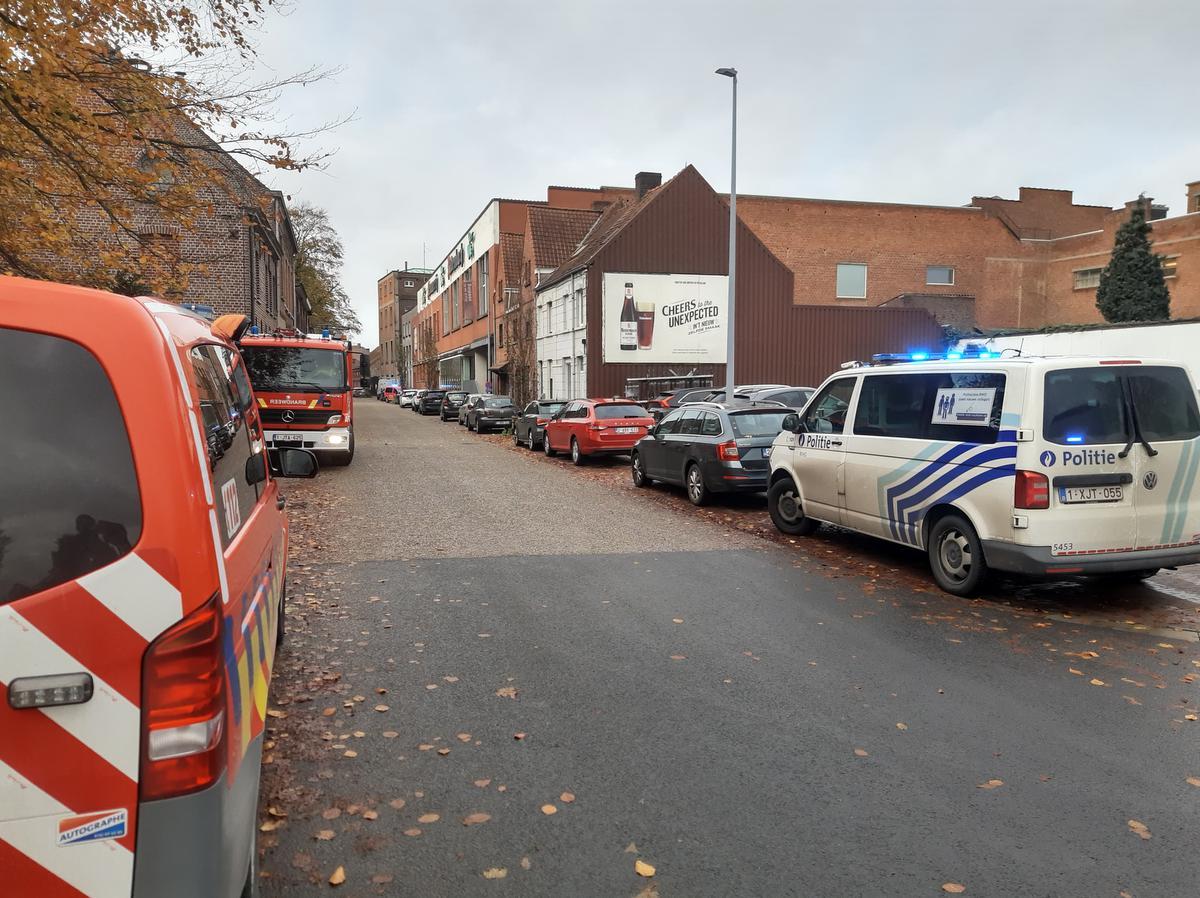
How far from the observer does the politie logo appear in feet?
6.04

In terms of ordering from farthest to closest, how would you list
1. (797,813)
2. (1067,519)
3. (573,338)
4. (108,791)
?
1. (573,338)
2. (1067,519)
3. (797,813)
4. (108,791)

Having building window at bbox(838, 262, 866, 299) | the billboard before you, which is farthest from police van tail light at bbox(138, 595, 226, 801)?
building window at bbox(838, 262, 866, 299)

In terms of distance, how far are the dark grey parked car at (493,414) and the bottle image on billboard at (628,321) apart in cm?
556

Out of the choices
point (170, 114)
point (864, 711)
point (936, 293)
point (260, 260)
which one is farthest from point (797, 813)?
point (936, 293)

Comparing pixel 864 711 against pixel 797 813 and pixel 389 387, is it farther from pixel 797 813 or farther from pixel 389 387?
pixel 389 387

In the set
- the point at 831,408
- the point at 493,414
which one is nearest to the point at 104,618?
the point at 831,408

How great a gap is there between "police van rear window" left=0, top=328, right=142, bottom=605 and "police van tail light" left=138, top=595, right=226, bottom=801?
0.25 m

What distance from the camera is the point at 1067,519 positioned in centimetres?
615

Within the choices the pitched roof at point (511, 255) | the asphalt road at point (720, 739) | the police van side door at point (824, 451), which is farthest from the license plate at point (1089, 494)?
the pitched roof at point (511, 255)

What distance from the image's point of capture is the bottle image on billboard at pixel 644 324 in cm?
3334

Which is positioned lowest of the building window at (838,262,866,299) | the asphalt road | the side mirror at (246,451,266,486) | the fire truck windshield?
the asphalt road

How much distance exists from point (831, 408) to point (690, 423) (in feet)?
14.4

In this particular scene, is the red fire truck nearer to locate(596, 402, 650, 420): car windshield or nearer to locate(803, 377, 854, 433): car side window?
locate(596, 402, 650, 420): car windshield

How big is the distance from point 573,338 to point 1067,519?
98.3ft
